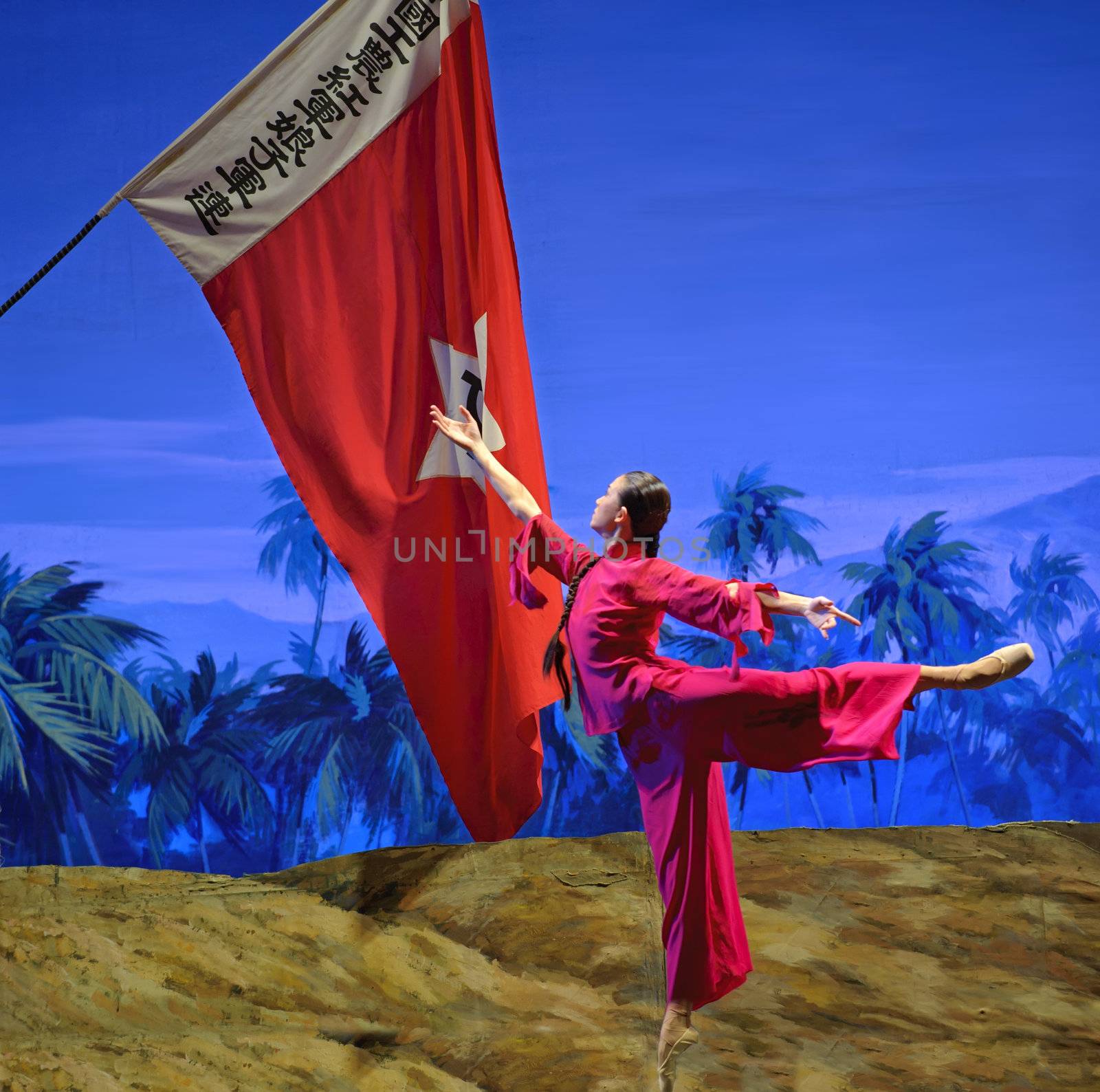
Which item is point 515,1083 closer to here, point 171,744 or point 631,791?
point 631,791

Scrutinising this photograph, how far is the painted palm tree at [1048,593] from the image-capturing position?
5.02m

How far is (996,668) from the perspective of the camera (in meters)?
2.58

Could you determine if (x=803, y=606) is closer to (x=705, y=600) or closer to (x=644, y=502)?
(x=705, y=600)

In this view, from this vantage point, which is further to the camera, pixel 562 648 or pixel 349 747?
pixel 349 747

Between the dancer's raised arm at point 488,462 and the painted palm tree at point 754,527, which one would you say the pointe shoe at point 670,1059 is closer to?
the dancer's raised arm at point 488,462

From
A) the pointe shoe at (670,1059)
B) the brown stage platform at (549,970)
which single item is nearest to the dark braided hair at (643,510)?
the pointe shoe at (670,1059)

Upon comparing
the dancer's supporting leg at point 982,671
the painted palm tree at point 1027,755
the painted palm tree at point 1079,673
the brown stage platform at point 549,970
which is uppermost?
the dancer's supporting leg at point 982,671

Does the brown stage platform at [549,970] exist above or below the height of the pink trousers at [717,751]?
below

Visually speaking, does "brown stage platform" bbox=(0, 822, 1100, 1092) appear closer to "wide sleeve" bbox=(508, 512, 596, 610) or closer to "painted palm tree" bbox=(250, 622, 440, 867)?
"painted palm tree" bbox=(250, 622, 440, 867)

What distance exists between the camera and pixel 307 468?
333 cm

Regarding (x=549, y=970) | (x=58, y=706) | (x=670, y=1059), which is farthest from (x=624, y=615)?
(x=58, y=706)

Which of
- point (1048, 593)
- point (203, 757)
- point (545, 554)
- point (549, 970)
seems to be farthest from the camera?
point (1048, 593)

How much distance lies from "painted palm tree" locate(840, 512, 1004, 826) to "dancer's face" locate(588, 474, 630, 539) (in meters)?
2.39

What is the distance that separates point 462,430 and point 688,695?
3.14ft
